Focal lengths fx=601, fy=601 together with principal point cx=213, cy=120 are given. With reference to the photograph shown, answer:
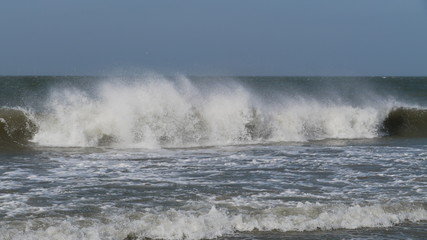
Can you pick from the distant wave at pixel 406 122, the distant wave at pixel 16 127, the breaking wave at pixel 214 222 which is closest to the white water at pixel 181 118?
the distant wave at pixel 16 127

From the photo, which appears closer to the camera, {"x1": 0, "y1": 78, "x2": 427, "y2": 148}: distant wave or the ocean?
the ocean

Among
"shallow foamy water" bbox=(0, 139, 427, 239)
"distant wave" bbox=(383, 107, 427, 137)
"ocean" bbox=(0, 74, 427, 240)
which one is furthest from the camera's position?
"distant wave" bbox=(383, 107, 427, 137)

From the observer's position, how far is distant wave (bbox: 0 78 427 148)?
18.0m

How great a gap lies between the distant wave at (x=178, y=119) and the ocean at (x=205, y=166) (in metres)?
0.05

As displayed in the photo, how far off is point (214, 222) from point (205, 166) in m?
4.80

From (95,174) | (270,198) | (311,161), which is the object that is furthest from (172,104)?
(270,198)

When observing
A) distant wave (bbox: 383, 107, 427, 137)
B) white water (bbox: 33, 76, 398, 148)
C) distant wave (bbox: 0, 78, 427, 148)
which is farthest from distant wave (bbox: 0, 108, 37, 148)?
distant wave (bbox: 383, 107, 427, 137)

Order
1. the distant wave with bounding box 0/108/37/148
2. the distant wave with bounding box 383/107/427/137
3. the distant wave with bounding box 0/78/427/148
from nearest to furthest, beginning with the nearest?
the distant wave with bounding box 0/108/37/148
the distant wave with bounding box 0/78/427/148
the distant wave with bounding box 383/107/427/137

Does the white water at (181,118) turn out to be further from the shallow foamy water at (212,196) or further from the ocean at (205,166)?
the shallow foamy water at (212,196)

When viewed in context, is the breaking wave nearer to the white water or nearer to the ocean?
the ocean

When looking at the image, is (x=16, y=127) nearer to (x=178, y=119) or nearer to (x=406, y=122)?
(x=178, y=119)

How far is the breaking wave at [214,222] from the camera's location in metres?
7.35

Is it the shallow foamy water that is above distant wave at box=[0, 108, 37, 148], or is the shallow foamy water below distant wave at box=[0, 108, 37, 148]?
below

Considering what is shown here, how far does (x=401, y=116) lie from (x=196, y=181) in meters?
16.0
